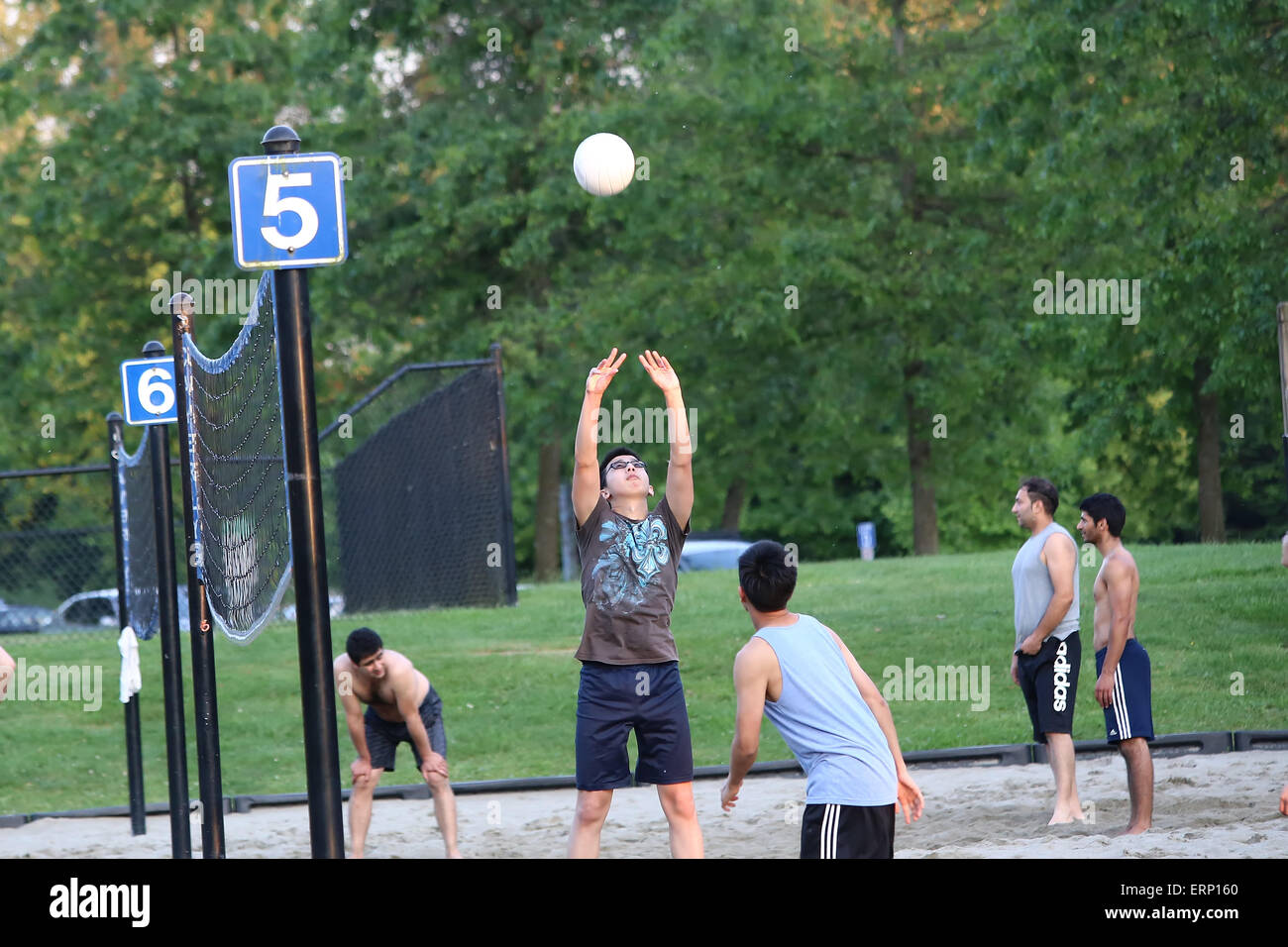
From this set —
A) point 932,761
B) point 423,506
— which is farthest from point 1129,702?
point 423,506

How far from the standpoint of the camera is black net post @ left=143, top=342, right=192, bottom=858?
7.84 metres

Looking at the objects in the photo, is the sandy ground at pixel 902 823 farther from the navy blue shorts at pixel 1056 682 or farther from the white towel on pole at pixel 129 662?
the white towel on pole at pixel 129 662

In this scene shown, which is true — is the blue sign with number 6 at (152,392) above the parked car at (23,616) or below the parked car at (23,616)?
above

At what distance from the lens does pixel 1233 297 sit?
13.0 meters

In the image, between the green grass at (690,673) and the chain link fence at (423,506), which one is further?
the chain link fence at (423,506)

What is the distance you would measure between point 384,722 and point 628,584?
10.7 feet

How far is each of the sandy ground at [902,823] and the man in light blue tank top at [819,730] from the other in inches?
98.6

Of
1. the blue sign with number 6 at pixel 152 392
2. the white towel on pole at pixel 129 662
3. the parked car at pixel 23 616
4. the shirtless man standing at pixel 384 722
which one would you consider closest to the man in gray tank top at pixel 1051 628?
the shirtless man standing at pixel 384 722

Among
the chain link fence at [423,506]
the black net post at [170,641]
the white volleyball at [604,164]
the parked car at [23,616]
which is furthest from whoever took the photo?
the parked car at [23,616]

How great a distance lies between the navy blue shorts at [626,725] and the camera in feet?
19.5

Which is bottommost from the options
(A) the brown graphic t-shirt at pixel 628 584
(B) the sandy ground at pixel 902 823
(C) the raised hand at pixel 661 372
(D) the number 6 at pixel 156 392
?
(B) the sandy ground at pixel 902 823

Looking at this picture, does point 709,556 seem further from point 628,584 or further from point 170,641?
point 628,584

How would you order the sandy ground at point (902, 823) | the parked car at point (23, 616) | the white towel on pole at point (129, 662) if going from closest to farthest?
the sandy ground at point (902, 823) → the white towel on pole at point (129, 662) → the parked car at point (23, 616)

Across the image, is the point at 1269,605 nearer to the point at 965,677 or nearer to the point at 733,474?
the point at 965,677
